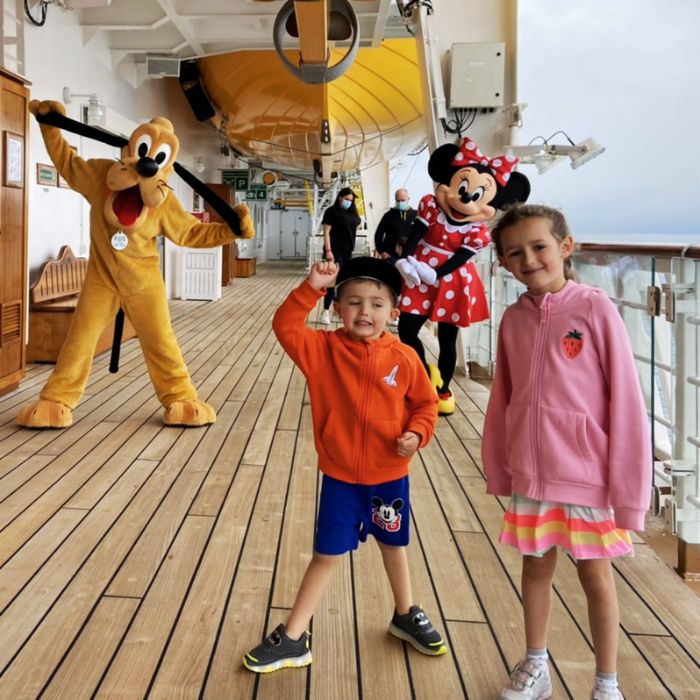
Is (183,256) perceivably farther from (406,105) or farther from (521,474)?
(521,474)

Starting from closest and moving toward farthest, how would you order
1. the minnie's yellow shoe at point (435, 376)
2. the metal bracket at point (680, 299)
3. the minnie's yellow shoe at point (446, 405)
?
the metal bracket at point (680, 299) → the minnie's yellow shoe at point (446, 405) → the minnie's yellow shoe at point (435, 376)

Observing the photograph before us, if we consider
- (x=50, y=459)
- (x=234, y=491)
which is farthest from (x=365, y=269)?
(x=50, y=459)

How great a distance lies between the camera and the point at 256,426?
125 inches

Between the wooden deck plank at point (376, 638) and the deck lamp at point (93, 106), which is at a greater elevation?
the deck lamp at point (93, 106)

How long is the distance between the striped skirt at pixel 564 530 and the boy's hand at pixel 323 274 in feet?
1.68

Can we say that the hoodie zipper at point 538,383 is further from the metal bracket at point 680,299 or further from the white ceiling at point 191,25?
the white ceiling at point 191,25

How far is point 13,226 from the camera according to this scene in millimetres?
3461

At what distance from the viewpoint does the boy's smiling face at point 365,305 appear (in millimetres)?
1257

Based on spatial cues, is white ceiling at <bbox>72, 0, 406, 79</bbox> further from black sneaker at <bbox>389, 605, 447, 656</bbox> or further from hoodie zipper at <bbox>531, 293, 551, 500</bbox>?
black sneaker at <bbox>389, 605, 447, 656</bbox>

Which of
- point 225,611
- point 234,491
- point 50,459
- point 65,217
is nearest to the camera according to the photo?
point 225,611

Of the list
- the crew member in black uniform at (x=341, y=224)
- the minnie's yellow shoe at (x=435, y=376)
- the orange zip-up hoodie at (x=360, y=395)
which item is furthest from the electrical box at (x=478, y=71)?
the orange zip-up hoodie at (x=360, y=395)

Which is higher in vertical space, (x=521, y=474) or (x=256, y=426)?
(x=521, y=474)

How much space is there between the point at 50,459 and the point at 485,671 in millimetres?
1905

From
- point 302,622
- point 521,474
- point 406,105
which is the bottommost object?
point 302,622
